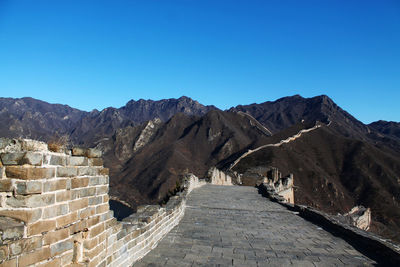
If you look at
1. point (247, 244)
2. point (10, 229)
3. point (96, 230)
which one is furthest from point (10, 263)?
point (247, 244)

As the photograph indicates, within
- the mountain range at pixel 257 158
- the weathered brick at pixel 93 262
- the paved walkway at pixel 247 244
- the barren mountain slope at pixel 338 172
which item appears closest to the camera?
the weathered brick at pixel 93 262

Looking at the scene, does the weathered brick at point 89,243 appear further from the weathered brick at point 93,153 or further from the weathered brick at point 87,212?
the weathered brick at point 93,153

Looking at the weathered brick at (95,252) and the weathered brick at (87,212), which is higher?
the weathered brick at (87,212)

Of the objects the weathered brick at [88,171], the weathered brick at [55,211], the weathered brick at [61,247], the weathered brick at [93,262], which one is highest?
the weathered brick at [88,171]

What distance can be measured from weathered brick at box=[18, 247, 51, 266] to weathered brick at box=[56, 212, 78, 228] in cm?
25

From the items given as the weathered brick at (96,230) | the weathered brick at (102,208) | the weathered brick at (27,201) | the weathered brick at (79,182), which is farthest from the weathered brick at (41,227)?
the weathered brick at (102,208)

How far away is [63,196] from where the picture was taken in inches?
127

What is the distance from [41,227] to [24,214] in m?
0.21

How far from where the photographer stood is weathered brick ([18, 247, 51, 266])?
2.64 metres

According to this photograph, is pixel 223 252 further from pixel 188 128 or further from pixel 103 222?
pixel 188 128

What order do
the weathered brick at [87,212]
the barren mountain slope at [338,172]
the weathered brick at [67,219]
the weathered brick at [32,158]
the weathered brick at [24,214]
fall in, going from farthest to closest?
1. the barren mountain slope at [338,172]
2. the weathered brick at [87,212]
3. the weathered brick at [67,219]
4. the weathered brick at [32,158]
5. the weathered brick at [24,214]

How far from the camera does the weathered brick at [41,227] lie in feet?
9.05

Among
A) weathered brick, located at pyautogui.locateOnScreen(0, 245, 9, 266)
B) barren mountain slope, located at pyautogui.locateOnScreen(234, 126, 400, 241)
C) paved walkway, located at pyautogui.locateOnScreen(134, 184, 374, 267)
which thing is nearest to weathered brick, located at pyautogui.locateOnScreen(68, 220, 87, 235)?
weathered brick, located at pyautogui.locateOnScreen(0, 245, 9, 266)

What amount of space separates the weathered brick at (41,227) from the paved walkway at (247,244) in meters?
Answer: 2.44
